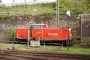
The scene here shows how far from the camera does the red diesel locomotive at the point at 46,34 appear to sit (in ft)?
100

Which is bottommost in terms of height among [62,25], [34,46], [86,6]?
[34,46]

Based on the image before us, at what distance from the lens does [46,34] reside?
1238 inches

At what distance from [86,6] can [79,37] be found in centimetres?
700

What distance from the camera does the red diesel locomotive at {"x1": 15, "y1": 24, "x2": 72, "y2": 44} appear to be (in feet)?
100

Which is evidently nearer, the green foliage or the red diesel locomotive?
the red diesel locomotive

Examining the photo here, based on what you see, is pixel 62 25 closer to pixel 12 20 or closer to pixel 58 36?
pixel 58 36

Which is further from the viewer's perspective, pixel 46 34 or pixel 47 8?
pixel 47 8

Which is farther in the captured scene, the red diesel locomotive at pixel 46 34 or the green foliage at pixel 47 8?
the green foliage at pixel 47 8

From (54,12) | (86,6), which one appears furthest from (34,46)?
(86,6)

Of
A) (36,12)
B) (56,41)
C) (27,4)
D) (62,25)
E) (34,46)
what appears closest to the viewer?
(34,46)

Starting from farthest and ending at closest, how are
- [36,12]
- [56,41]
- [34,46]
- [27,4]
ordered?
[27,4] → [36,12] → [56,41] → [34,46]

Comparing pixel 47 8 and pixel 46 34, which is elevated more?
pixel 47 8

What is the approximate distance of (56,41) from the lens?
31.0 meters

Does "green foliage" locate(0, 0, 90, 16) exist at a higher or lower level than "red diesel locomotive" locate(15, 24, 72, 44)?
higher
